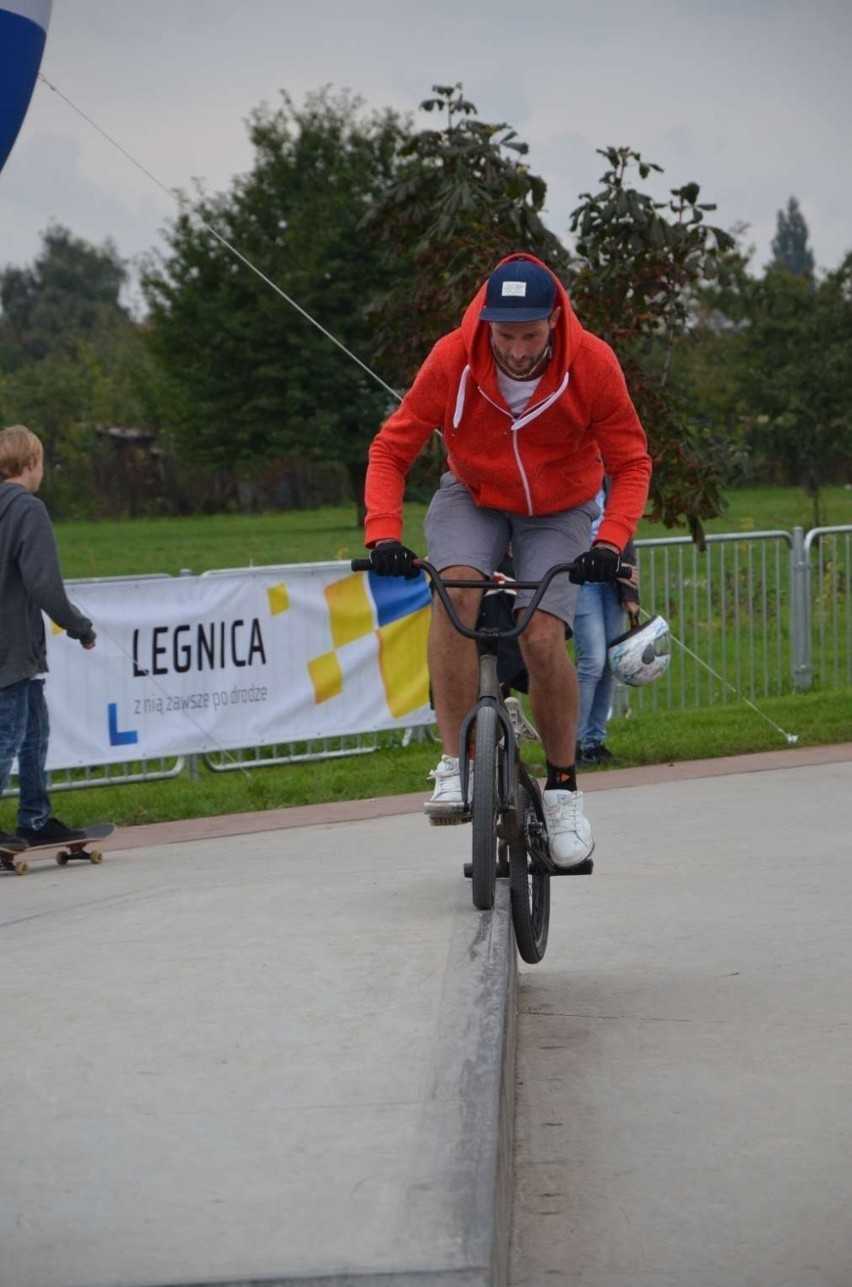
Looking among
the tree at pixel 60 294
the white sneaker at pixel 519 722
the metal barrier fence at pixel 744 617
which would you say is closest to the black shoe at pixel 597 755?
the metal barrier fence at pixel 744 617

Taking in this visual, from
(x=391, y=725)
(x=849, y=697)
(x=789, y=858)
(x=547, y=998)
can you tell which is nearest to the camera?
(x=547, y=998)

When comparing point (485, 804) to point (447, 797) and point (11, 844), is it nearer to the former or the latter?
point (447, 797)

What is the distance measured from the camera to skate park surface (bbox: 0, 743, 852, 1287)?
11.2ft

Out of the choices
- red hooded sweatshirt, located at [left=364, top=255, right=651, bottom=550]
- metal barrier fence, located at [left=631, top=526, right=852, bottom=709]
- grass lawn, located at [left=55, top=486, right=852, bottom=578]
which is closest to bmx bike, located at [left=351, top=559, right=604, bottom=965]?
red hooded sweatshirt, located at [left=364, top=255, right=651, bottom=550]

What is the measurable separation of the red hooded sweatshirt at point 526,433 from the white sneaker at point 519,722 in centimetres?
61

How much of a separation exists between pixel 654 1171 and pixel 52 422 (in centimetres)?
8007

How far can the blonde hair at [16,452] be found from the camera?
8836 mm

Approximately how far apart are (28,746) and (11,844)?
1.70 ft

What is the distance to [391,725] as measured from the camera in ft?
40.8

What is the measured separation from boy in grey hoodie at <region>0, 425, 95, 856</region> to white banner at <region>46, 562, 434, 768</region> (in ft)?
6.19

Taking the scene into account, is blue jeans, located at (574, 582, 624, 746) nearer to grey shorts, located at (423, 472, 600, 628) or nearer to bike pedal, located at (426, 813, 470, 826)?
grey shorts, located at (423, 472, 600, 628)

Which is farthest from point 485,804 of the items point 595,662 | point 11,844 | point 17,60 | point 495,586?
point 595,662

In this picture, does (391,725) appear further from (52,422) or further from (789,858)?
(52,422)

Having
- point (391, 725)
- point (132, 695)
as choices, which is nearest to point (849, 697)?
point (391, 725)
